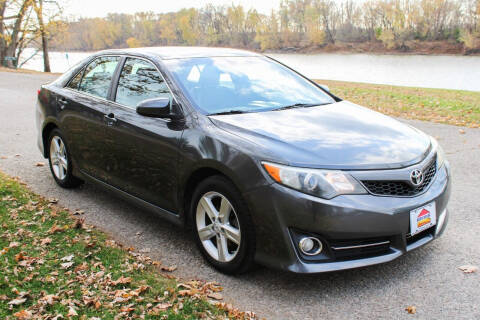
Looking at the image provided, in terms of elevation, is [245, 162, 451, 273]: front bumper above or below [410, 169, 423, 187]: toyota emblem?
below

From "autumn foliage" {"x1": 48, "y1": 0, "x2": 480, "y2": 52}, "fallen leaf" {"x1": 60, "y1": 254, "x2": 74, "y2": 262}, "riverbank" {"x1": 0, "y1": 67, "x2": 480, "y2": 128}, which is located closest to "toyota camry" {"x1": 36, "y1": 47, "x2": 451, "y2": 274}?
"fallen leaf" {"x1": 60, "y1": 254, "x2": 74, "y2": 262}

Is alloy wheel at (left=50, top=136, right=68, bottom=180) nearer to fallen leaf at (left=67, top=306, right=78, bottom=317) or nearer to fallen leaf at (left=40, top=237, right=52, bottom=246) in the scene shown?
fallen leaf at (left=40, top=237, right=52, bottom=246)

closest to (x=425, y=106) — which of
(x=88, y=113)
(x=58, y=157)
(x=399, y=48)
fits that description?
(x=58, y=157)

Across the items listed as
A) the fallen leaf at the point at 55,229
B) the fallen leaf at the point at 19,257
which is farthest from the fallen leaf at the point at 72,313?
the fallen leaf at the point at 55,229

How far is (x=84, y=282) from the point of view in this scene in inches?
140

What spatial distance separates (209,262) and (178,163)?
80 centimetres

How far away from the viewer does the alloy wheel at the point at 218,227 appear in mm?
3526

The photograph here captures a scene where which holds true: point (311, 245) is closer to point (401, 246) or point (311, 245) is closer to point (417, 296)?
point (401, 246)

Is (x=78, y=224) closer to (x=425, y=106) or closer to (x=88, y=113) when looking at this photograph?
(x=88, y=113)

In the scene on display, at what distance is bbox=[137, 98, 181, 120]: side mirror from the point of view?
3.93m

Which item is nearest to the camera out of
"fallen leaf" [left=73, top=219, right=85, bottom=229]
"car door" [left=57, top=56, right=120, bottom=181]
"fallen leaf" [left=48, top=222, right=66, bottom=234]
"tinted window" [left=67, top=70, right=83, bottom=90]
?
"fallen leaf" [left=48, top=222, right=66, bottom=234]

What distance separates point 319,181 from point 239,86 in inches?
62.5

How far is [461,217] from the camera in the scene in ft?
15.4

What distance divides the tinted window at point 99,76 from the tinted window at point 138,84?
0.23 meters
